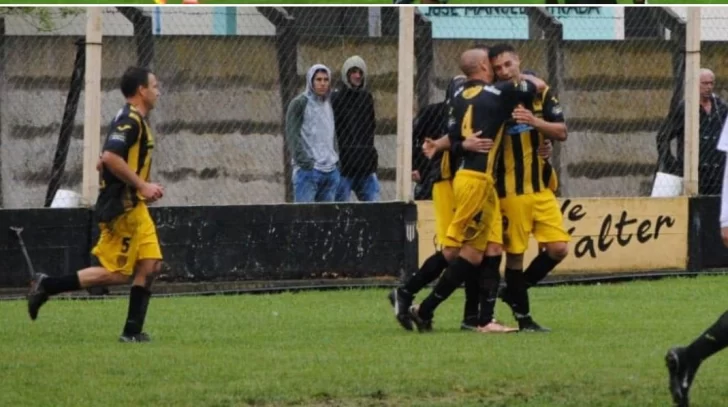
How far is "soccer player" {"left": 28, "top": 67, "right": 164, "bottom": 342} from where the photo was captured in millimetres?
11422

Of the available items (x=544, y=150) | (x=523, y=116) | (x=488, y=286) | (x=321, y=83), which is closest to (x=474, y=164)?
(x=523, y=116)

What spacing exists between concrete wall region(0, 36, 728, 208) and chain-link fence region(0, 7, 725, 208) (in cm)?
1

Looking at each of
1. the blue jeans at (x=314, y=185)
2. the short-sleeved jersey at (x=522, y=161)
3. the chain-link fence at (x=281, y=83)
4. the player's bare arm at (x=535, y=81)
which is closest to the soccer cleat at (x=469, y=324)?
the short-sleeved jersey at (x=522, y=161)

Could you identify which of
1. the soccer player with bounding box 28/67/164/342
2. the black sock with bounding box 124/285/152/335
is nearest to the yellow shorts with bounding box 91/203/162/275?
the soccer player with bounding box 28/67/164/342

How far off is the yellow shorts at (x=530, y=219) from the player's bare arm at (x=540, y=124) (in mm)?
443

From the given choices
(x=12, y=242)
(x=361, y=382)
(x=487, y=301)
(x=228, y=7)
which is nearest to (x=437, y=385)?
(x=361, y=382)

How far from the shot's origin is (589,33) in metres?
17.9

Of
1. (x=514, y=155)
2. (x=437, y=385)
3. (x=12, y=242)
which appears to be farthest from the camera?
(x=12, y=242)

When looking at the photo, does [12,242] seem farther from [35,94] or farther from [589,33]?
[589,33]

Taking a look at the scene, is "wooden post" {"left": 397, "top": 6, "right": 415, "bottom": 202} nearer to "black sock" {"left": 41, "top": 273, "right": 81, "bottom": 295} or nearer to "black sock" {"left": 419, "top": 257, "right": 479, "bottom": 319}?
"black sock" {"left": 419, "top": 257, "right": 479, "bottom": 319}

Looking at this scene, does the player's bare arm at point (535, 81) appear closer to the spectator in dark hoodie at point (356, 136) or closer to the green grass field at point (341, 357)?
the green grass field at point (341, 357)

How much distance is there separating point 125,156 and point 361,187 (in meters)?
5.82

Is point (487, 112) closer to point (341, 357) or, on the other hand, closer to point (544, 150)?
point (544, 150)

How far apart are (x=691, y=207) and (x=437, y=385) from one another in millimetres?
8603
